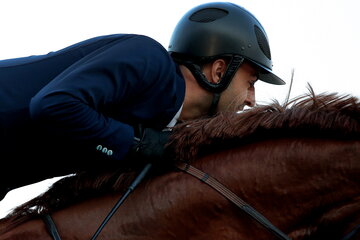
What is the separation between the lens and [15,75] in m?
2.60

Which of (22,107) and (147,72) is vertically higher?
(147,72)

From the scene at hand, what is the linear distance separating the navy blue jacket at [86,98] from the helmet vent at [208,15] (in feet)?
Result: 2.40

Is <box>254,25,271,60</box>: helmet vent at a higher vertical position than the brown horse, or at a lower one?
higher

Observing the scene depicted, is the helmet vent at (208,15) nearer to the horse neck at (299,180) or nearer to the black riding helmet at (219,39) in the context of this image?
the black riding helmet at (219,39)

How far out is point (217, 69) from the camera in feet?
10.5

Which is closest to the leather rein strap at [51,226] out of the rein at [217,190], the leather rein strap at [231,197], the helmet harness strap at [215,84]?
the rein at [217,190]

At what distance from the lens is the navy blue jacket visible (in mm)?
2328

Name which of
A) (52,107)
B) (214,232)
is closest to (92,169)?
(52,107)

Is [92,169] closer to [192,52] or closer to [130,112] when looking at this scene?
[130,112]

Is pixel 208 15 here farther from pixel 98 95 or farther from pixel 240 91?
pixel 98 95

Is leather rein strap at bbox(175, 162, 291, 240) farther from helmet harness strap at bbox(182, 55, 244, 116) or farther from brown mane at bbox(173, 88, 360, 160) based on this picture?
helmet harness strap at bbox(182, 55, 244, 116)

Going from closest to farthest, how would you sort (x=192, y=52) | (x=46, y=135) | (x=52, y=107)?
(x=52, y=107), (x=46, y=135), (x=192, y=52)

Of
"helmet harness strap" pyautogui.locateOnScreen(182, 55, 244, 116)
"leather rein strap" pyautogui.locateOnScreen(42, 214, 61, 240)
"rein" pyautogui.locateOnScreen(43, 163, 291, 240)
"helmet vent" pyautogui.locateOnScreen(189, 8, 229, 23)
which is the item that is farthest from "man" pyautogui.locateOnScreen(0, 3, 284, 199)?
"helmet vent" pyautogui.locateOnScreen(189, 8, 229, 23)

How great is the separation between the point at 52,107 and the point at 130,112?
450mm
